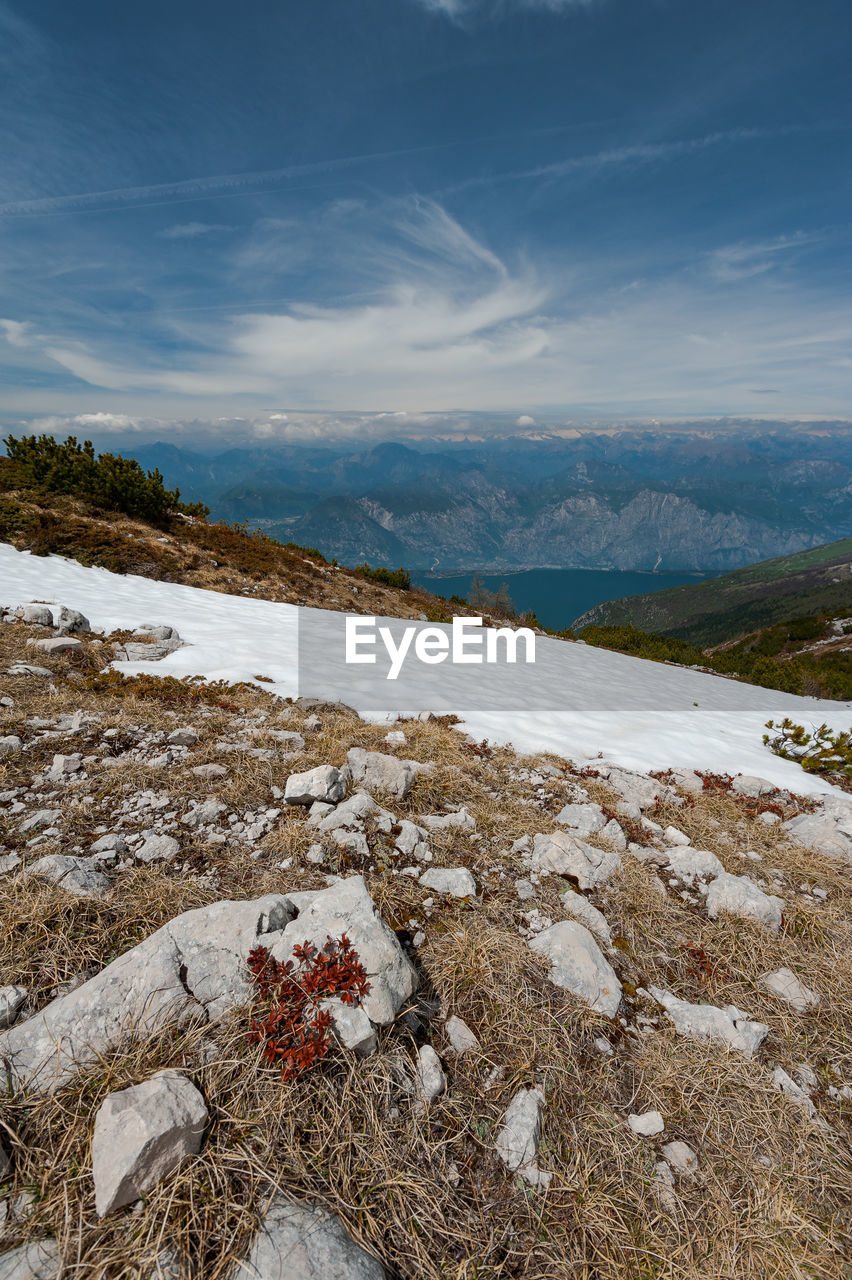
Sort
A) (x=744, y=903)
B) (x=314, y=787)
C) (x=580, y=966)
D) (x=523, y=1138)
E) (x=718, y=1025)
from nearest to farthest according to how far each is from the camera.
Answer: (x=523, y=1138) → (x=718, y=1025) → (x=580, y=966) → (x=744, y=903) → (x=314, y=787)

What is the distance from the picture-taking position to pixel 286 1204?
2.15m

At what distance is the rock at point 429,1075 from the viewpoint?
8.97 ft

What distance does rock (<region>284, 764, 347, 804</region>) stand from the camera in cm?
525

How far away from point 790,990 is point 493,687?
324 inches

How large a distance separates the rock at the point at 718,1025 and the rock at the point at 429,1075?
1.78 meters

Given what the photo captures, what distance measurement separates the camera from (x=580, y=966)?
12.0ft

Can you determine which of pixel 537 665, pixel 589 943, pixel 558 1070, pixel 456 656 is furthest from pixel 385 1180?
pixel 537 665

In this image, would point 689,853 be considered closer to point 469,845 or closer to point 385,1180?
point 469,845

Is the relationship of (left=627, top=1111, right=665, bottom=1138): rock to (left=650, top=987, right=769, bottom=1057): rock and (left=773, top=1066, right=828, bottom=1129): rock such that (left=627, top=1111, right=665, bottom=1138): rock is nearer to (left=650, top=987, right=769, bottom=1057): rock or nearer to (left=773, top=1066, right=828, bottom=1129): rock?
(left=650, top=987, right=769, bottom=1057): rock

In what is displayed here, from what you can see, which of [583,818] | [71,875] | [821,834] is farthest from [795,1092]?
[71,875]

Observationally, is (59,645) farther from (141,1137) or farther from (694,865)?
(694,865)

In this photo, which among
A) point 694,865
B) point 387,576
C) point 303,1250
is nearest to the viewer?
point 303,1250

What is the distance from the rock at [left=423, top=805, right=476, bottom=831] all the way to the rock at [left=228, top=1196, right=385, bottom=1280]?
3147mm

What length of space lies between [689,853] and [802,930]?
41.6 inches
